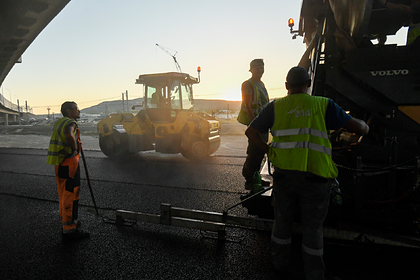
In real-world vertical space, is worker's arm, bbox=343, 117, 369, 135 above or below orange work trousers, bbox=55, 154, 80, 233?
above

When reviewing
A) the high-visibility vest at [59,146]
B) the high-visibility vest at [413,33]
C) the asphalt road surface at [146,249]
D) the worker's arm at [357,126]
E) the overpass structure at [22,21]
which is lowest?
the asphalt road surface at [146,249]

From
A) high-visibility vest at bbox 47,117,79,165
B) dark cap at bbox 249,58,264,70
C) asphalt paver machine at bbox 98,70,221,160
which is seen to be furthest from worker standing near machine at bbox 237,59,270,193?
asphalt paver machine at bbox 98,70,221,160

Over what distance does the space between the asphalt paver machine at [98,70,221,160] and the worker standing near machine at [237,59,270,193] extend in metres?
4.88

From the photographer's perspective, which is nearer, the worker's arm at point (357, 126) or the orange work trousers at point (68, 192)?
the worker's arm at point (357, 126)

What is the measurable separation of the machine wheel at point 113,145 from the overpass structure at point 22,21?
14.5 feet

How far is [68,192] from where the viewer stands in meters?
3.33

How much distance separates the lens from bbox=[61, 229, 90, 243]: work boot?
3.20 metres

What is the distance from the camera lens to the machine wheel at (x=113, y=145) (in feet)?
30.6

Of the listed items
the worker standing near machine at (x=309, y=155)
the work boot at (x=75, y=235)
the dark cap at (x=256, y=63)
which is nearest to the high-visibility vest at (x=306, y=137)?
the worker standing near machine at (x=309, y=155)

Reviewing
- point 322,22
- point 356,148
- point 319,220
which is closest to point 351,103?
point 356,148

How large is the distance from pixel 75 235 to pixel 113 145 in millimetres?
6619

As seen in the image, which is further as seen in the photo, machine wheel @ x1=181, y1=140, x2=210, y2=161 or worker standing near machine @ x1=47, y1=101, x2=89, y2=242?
machine wheel @ x1=181, y1=140, x2=210, y2=161

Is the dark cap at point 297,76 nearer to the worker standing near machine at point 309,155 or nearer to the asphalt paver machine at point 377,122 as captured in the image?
the worker standing near machine at point 309,155

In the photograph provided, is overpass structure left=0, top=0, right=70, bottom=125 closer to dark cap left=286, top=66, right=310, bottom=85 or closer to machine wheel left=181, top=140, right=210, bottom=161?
machine wheel left=181, top=140, right=210, bottom=161
